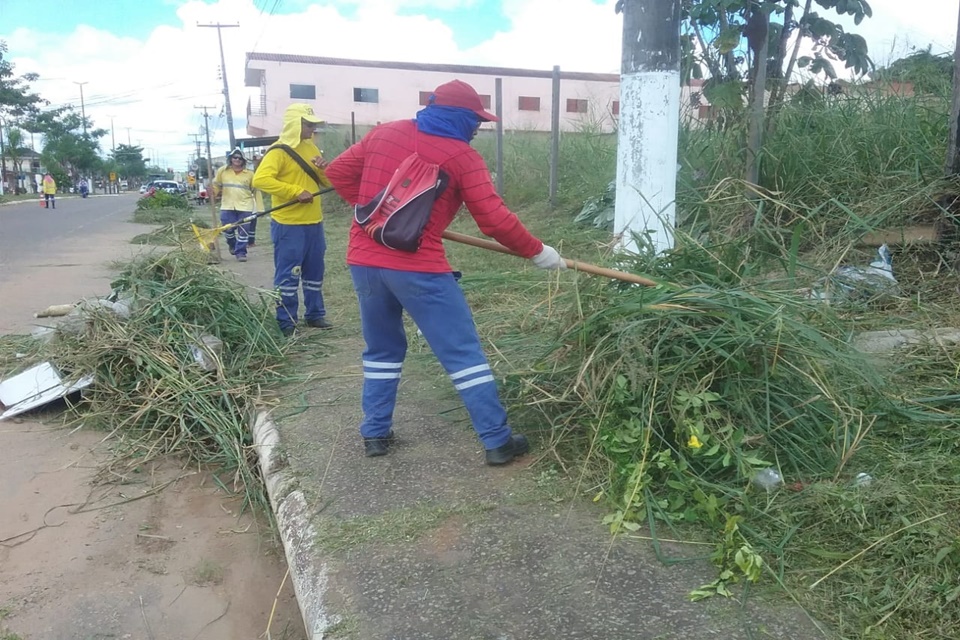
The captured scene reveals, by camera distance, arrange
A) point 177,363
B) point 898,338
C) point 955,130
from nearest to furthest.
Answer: point 898,338, point 177,363, point 955,130

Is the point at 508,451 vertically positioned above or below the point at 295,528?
above

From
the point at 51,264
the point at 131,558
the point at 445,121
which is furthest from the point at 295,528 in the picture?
the point at 51,264

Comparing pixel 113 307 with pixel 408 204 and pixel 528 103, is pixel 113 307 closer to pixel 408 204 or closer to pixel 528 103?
pixel 408 204

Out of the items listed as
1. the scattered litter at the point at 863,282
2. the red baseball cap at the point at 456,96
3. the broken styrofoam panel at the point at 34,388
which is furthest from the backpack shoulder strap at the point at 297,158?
the scattered litter at the point at 863,282

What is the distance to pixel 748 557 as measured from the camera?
2238 millimetres

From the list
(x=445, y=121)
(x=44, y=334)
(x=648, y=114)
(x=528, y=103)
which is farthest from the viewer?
(x=528, y=103)

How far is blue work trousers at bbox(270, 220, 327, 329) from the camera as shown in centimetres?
542

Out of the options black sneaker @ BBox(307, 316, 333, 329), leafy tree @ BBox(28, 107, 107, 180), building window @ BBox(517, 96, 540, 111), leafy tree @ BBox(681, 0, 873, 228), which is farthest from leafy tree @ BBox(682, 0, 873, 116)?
leafy tree @ BBox(28, 107, 107, 180)

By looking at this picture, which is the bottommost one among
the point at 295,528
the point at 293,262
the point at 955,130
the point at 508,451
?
the point at 295,528

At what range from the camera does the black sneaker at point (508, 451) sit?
3084 millimetres

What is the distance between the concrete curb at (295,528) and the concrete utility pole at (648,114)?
207cm

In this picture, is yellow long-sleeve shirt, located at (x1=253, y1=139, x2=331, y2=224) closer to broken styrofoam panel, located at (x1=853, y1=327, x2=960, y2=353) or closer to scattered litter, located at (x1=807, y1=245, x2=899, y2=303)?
scattered litter, located at (x1=807, y1=245, x2=899, y2=303)

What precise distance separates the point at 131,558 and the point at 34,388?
195 cm

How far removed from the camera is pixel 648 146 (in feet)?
13.5
